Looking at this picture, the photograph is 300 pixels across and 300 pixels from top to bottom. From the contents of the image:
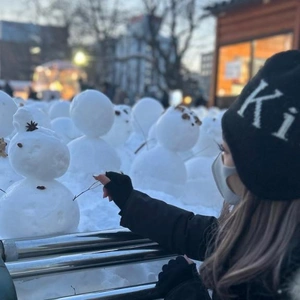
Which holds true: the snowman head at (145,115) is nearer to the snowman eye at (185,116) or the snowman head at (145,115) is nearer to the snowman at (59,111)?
the snowman at (59,111)

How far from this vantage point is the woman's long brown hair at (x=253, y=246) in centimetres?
118

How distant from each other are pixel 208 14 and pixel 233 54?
1.35 metres

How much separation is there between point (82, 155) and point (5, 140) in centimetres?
44

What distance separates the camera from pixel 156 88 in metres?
20.2

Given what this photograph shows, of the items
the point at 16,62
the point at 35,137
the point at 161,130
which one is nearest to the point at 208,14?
the point at 161,130

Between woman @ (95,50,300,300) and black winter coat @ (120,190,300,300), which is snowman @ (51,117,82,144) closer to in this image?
black winter coat @ (120,190,300,300)

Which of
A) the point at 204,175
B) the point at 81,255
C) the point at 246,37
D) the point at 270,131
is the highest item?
the point at 246,37

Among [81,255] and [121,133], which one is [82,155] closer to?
[121,133]

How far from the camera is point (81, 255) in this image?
1328mm

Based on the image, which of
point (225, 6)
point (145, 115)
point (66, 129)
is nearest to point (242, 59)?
point (225, 6)

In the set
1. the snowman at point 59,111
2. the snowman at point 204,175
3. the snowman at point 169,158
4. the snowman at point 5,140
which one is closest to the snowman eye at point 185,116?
the snowman at point 169,158

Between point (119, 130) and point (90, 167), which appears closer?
point (90, 167)

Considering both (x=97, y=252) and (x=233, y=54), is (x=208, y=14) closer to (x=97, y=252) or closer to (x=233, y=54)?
(x=233, y=54)

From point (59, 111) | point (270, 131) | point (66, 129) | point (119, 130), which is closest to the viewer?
point (270, 131)
